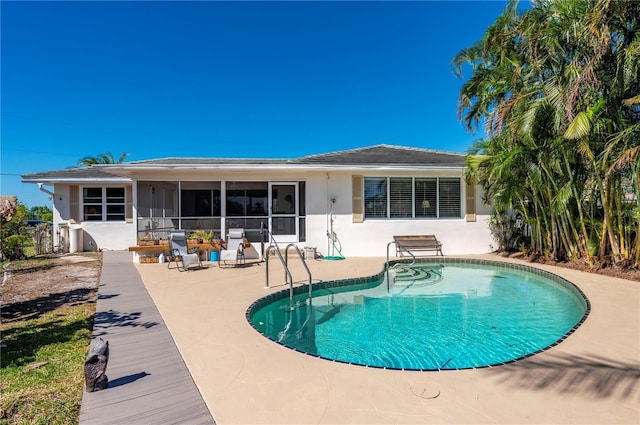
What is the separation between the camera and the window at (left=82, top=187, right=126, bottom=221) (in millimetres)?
14258

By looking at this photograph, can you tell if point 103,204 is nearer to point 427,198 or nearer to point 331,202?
point 331,202

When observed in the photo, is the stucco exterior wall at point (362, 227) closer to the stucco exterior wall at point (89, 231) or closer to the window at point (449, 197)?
the window at point (449, 197)

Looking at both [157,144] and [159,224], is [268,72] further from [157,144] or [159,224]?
[157,144]

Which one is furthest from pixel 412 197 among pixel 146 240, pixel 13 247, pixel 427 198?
→ pixel 13 247

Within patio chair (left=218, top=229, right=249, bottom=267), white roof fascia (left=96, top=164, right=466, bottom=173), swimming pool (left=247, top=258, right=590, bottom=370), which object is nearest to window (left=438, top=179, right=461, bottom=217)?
white roof fascia (left=96, top=164, right=466, bottom=173)

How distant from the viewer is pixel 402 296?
24.9ft

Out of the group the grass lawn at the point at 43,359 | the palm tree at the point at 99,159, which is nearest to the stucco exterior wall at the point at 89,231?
the grass lawn at the point at 43,359

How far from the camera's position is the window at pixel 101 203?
14258mm

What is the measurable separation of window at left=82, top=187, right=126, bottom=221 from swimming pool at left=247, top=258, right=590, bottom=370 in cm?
1144

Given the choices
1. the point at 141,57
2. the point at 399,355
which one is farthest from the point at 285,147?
the point at 399,355

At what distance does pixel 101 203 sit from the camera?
46.9 feet

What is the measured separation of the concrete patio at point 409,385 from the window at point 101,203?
39.0 feet

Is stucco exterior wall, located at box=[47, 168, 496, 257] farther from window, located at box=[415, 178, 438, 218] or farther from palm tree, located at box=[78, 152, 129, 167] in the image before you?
palm tree, located at box=[78, 152, 129, 167]

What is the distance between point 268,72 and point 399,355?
20.4m
